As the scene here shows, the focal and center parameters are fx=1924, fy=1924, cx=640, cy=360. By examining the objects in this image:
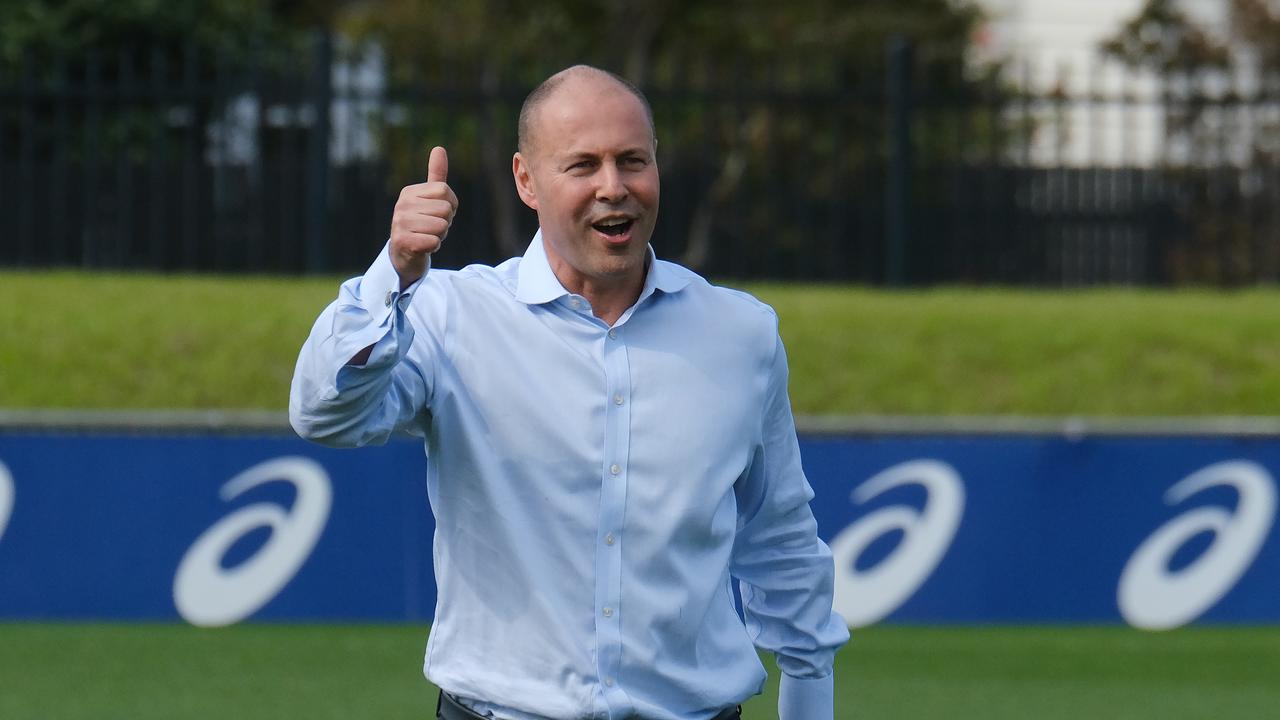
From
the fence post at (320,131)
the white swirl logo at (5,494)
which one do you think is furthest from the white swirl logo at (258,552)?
the fence post at (320,131)

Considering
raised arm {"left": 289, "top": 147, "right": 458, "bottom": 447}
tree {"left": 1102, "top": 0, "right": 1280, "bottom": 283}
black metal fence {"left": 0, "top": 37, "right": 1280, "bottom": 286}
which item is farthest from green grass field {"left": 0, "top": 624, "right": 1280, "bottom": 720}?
tree {"left": 1102, "top": 0, "right": 1280, "bottom": 283}

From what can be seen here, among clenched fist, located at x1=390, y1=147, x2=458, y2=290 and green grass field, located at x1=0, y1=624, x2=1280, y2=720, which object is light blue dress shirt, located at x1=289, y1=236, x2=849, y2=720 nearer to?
clenched fist, located at x1=390, y1=147, x2=458, y2=290

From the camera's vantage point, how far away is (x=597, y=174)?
301 centimetres

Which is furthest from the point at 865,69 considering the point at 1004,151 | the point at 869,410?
the point at 869,410

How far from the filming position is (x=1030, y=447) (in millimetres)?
8781

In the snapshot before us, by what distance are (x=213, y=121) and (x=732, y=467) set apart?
11976mm

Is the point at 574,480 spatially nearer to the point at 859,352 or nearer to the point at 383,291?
the point at 383,291

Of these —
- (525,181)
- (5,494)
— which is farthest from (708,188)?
(525,181)

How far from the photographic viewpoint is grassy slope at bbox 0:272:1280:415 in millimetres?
10133

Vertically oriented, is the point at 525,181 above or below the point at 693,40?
below

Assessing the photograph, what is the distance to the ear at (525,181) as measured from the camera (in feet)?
10.3

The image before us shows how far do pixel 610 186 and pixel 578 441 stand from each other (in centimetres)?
41

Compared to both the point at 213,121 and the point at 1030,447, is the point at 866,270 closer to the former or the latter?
the point at 1030,447

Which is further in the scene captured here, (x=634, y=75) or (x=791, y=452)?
(x=634, y=75)
